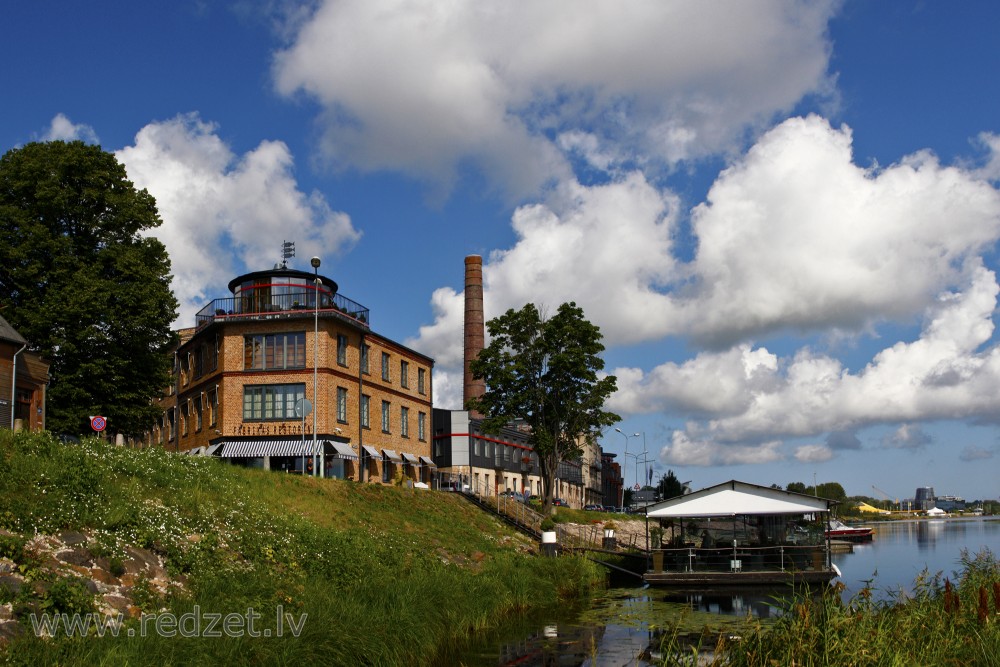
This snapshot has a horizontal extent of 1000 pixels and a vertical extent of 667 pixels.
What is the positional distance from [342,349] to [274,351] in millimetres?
3766

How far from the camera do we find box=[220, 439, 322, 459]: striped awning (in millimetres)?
46406

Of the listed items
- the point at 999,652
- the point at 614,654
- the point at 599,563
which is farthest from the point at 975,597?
the point at 599,563

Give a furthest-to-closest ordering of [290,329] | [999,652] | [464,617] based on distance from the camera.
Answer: [290,329]
[464,617]
[999,652]

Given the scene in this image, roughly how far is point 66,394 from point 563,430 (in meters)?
26.8

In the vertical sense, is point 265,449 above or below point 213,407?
below

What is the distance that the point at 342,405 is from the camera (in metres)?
48.7

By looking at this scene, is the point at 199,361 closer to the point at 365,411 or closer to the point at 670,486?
the point at 365,411

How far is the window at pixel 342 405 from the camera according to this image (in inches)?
1902

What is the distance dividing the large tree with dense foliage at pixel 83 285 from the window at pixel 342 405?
10.9 meters

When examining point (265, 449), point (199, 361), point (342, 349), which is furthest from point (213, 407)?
point (342, 349)

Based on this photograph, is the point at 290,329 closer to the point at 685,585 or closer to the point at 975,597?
the point at 685,585

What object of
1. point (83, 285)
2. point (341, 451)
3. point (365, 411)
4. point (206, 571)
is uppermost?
point (83, 285)

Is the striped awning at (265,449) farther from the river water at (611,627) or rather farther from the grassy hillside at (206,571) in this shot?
the river water at (611,627)

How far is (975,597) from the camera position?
632 inches
